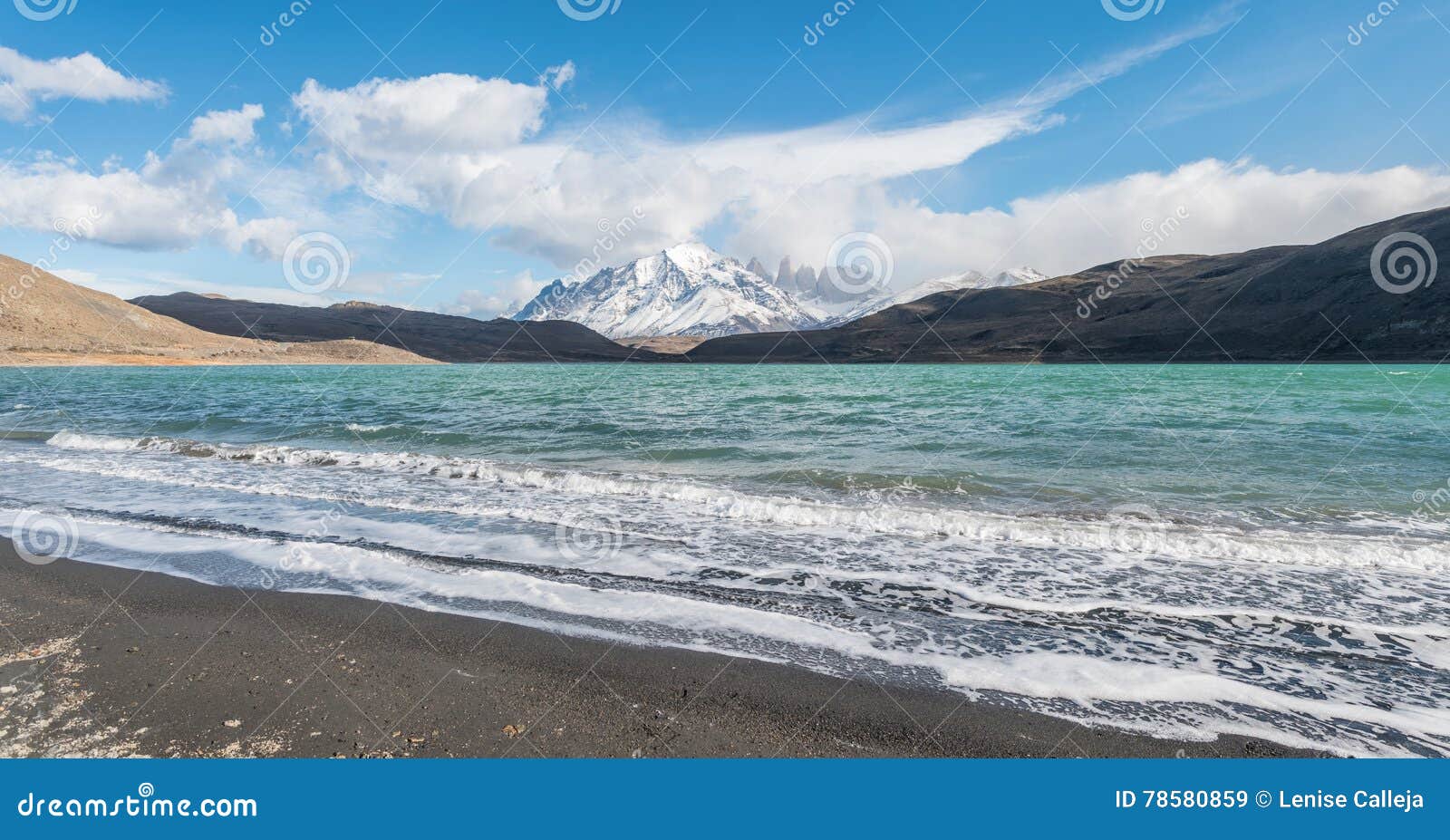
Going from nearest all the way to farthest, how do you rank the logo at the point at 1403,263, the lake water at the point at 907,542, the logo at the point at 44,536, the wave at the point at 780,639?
the wave at the point at 780,639 < the lake water at the point at 907,542 < the logo at the point at 44,536 < the logo at the point at 1403,263

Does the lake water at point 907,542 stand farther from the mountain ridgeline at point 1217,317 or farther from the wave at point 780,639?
the mountain ridgeline at point 1217,317

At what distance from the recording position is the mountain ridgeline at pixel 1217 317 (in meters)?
113

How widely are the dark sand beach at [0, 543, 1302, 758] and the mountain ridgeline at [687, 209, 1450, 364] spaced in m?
124

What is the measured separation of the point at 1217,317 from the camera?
138625 millimetres

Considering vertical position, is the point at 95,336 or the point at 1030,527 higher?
the point at 95,336

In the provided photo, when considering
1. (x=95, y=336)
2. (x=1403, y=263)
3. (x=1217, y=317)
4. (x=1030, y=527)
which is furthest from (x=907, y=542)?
(x=1403, y=263)

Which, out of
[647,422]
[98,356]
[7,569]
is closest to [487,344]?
[98,356]

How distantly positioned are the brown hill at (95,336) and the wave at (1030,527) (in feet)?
357

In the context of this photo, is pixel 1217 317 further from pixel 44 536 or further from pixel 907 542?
pixel 44 536

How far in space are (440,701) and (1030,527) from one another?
26.6 feet

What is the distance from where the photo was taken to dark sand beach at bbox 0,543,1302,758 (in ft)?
12.8

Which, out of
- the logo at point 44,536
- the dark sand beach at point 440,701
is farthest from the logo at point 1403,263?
the logo at point 44,536

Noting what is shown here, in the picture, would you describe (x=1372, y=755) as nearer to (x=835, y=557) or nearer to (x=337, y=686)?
(x=835, y=557)

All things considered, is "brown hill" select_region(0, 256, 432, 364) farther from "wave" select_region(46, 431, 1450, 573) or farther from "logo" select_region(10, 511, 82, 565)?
"wave" select_region(46, 431, 1450, 573)
